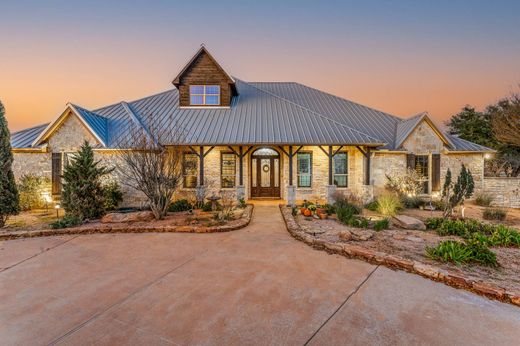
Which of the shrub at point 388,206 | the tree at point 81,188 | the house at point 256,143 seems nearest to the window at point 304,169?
the house at point 256,143

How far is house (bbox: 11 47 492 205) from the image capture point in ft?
36.0

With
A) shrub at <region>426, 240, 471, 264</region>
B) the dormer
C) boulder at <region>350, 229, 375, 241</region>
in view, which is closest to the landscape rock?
boulder at <region>350, 229, 375, 241</region>

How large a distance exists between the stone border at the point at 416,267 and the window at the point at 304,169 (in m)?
6.21

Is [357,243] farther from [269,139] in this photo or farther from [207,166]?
[207,166]

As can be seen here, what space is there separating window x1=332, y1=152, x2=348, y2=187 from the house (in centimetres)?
5

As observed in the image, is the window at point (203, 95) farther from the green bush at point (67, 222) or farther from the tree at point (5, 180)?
the green bush at point (67, 222)

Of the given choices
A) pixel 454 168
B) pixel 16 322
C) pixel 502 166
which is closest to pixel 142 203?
pixel 16 322

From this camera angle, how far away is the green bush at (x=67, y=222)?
720 cm

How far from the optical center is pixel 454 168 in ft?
40.8

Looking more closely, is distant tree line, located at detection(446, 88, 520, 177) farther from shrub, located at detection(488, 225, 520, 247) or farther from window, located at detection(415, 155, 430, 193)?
shrub, located at detection(488, 225, 520, 247)

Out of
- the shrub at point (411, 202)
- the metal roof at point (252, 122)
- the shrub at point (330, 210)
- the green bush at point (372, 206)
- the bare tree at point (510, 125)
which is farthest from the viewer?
the bare tree at point (510, 125)

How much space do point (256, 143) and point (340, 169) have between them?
5.25 metres

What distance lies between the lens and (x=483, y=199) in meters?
11.8

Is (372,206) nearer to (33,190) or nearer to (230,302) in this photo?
(230,302)
